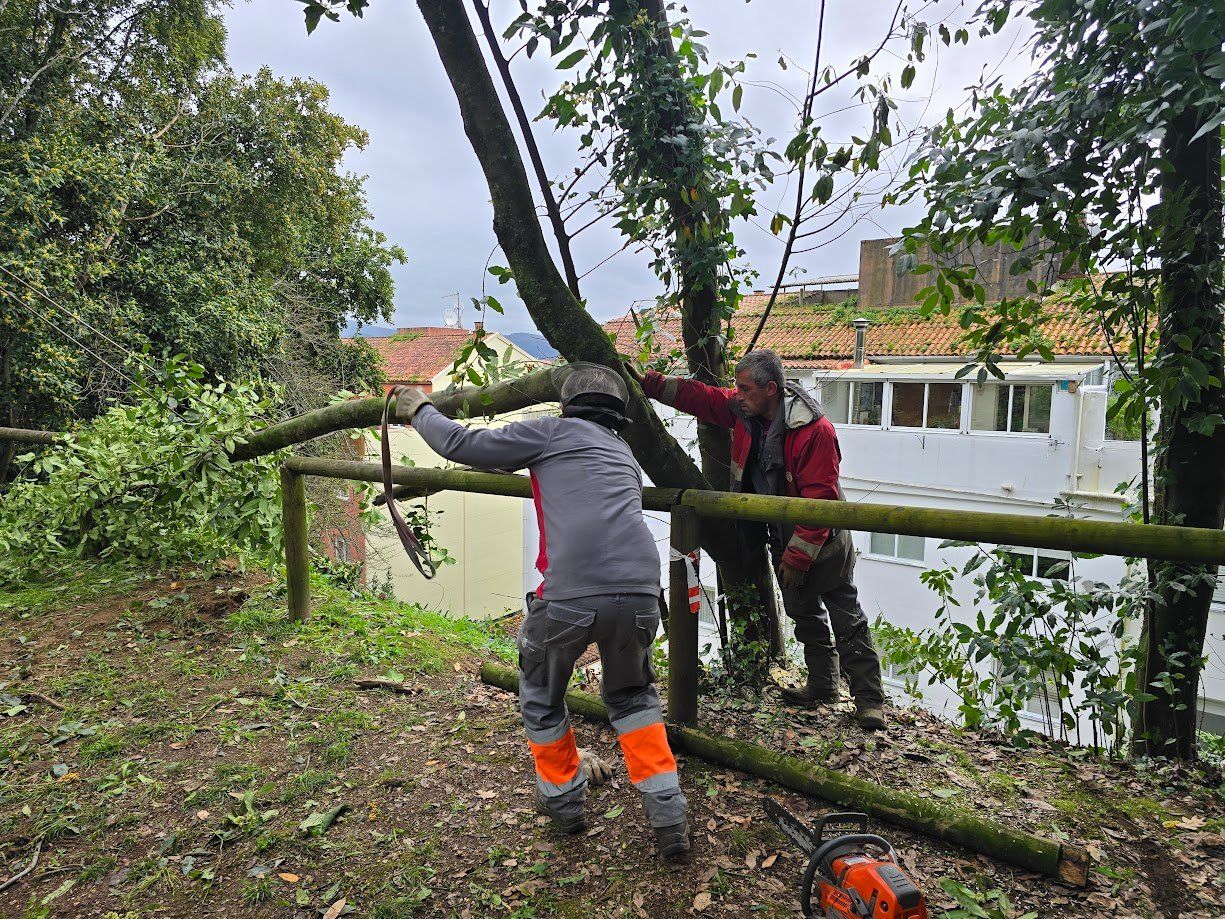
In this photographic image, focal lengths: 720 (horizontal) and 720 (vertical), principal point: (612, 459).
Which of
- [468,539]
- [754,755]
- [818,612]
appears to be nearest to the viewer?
[754,755]

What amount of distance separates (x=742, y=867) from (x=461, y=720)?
1653 mm

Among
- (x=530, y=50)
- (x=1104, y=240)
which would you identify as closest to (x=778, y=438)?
(x=1104, y=240)

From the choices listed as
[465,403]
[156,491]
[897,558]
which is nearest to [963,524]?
[465,403]

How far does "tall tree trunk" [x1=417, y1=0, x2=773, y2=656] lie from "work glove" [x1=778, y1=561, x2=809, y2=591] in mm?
915

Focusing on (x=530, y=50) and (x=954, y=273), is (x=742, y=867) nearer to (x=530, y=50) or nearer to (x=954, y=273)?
(x=954, y=273)

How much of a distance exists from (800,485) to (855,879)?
1632 mm

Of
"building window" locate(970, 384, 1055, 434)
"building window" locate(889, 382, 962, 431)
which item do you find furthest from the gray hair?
"building window" locate(889, 382, 962, 431)

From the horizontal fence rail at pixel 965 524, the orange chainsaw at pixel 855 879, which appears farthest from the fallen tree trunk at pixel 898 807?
the horizontal fence rail at pixel 965 524

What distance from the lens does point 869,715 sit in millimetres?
3301

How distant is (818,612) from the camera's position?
3.47 m

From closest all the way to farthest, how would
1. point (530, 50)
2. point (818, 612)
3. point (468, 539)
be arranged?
point (530, 50) → point (818, 612) → point (468, 539)

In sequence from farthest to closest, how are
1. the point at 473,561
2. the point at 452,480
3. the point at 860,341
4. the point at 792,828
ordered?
1. the point at 473,561
2. the point at 860,341
3. the point at 452,480
4. the point at 792,828

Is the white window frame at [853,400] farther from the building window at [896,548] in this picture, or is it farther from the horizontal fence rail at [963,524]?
the horizontal fence rail at [963,524]

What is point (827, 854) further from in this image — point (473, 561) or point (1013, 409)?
point (473, 561)
